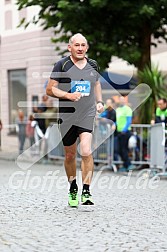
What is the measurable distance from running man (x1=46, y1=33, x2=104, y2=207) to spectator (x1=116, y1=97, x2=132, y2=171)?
7.41m

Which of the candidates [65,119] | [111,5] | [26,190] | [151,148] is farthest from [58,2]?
[65,119]

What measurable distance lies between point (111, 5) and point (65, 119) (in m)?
9.41

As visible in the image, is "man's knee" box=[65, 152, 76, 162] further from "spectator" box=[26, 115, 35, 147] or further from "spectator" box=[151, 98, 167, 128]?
"spectator" box=[26, 115, 35, 147]

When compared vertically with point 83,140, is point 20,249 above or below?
below

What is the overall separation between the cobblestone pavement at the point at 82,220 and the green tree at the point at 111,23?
692cm

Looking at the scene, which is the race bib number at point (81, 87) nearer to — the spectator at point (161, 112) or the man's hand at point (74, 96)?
the man's hand at point (74, 96)

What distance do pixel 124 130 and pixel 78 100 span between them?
7.81m

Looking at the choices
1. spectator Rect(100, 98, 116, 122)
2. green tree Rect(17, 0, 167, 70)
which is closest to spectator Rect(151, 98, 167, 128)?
spectator Rect(100, 98, 116, 122)

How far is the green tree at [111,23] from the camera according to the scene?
17.1 m

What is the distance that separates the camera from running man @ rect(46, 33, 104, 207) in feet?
26.0

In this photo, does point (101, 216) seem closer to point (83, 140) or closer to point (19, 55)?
point (83, 140)

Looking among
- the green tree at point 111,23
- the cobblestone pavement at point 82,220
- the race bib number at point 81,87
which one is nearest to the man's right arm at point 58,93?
the race bib number at point 81,87

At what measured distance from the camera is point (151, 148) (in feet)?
48.9

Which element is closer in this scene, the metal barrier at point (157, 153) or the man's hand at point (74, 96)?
the man's hand at point (74, 96)
